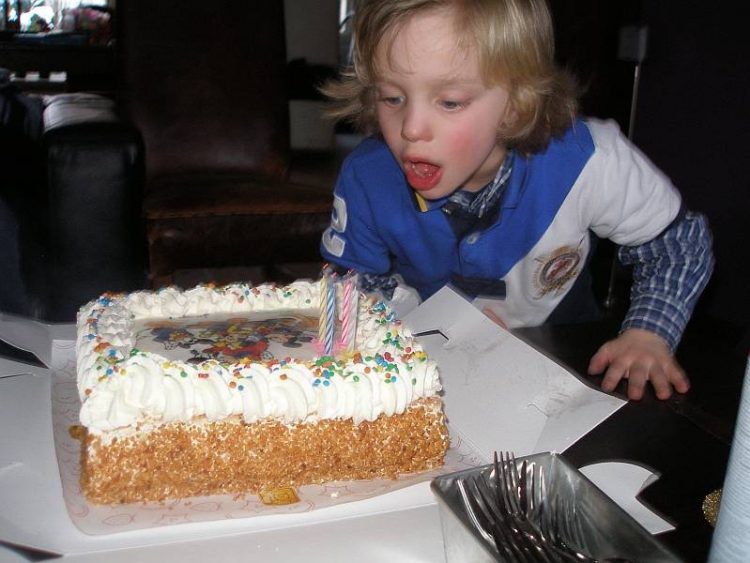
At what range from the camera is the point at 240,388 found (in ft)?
2.88

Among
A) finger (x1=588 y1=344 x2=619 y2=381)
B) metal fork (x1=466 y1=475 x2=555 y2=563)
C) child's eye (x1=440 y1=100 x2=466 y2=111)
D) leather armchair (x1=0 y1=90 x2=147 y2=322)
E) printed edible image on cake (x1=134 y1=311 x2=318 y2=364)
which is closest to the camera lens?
metal fork (x1=466 y1=475 x2=555 y2=563)

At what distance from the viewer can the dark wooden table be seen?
2.55ft

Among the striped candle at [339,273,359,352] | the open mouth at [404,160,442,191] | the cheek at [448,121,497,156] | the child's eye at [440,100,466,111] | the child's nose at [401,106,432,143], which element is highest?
the child's eye at [440,100,466,111]

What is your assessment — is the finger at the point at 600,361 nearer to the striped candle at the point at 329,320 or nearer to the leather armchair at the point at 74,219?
the striped candle at the point at 329,320

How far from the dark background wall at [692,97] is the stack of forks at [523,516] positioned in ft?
7.92

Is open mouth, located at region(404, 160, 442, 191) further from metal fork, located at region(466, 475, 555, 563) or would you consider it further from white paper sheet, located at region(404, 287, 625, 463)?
metal fork, located at region(466, 475, 555, 563)

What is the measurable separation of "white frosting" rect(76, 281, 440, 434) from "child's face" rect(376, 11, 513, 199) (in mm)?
328

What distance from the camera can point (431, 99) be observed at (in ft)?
3.88

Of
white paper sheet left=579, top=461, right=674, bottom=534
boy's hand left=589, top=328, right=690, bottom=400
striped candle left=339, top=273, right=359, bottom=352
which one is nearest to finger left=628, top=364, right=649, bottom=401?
boy's hand left=589, top=328, right=690, bottom=400

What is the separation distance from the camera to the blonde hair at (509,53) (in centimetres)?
121

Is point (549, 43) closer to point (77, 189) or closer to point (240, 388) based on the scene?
point (240, 388)

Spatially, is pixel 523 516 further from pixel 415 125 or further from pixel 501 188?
pixel 501 188

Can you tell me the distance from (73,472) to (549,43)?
41.2 inches

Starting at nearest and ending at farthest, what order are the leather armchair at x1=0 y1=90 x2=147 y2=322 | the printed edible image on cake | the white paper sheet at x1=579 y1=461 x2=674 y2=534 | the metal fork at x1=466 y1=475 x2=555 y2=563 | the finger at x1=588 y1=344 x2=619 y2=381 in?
the metal fork at x1=466 y1=475 x2=555 y2=563 → the white paper sheet at x1=579 y1=461 x2=674 y2=534 → the printed edible image on cake → the finger at x1=588 y1=344 x2=619 y2=381 → the leather armchair at x1=0 y1=90 x2=147 y2=322
